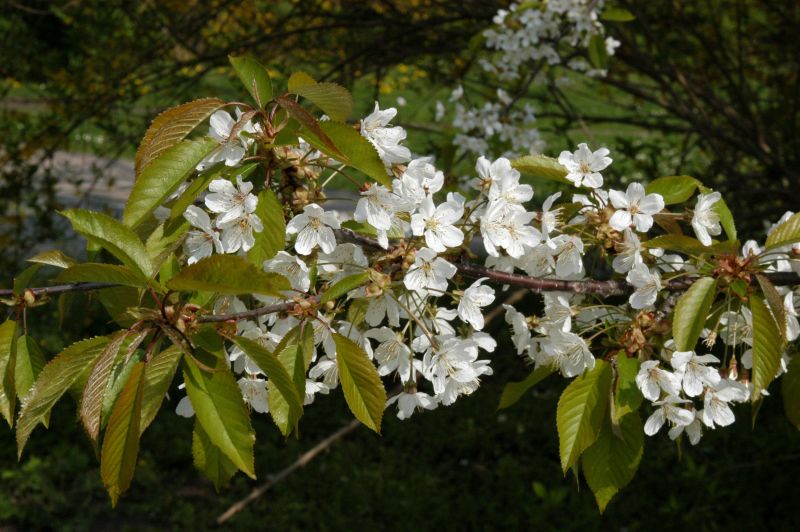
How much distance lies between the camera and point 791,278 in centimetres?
136

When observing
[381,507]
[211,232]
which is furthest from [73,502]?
[211,232]

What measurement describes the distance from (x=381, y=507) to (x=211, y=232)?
272cm

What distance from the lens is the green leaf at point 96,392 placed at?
106 centimetres

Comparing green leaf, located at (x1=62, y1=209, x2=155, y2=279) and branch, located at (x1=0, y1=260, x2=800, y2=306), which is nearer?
green leaf, located at (x1=62, y1=209, x2=155, y2=279)

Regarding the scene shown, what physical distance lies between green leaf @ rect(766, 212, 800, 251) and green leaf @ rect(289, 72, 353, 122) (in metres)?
0.68

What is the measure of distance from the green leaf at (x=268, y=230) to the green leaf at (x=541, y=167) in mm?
429

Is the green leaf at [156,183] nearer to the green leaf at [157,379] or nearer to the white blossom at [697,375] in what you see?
the green leaf at [157,379]

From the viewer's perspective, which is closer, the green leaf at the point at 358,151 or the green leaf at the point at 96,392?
the green leaf at the point at 96,392

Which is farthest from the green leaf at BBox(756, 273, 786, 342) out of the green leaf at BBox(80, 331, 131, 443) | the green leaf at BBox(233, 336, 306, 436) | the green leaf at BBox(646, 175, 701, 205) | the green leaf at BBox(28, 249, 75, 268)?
the green leaf at BBox(28, 249, 75, 268)

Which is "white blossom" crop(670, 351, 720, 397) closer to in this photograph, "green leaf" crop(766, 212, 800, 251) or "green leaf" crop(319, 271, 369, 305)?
"green leaf" crop(766, 212, 800, 251)

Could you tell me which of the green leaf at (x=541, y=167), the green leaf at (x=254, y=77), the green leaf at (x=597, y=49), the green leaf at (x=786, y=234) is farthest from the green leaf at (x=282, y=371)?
the green leaf at (x=597, y=49)

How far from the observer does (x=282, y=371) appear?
110 centimetres

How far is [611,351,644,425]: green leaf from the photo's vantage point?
4.20 feet

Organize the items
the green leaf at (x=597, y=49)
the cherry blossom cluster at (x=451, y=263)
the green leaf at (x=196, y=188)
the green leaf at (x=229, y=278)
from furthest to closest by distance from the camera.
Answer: the green leaf at (x=597, y=49) → the cherry blossom cluster at (x=451, y=263) → the green leaf at (x=196, y=188) → the green leaf at (x=229, y=278)
